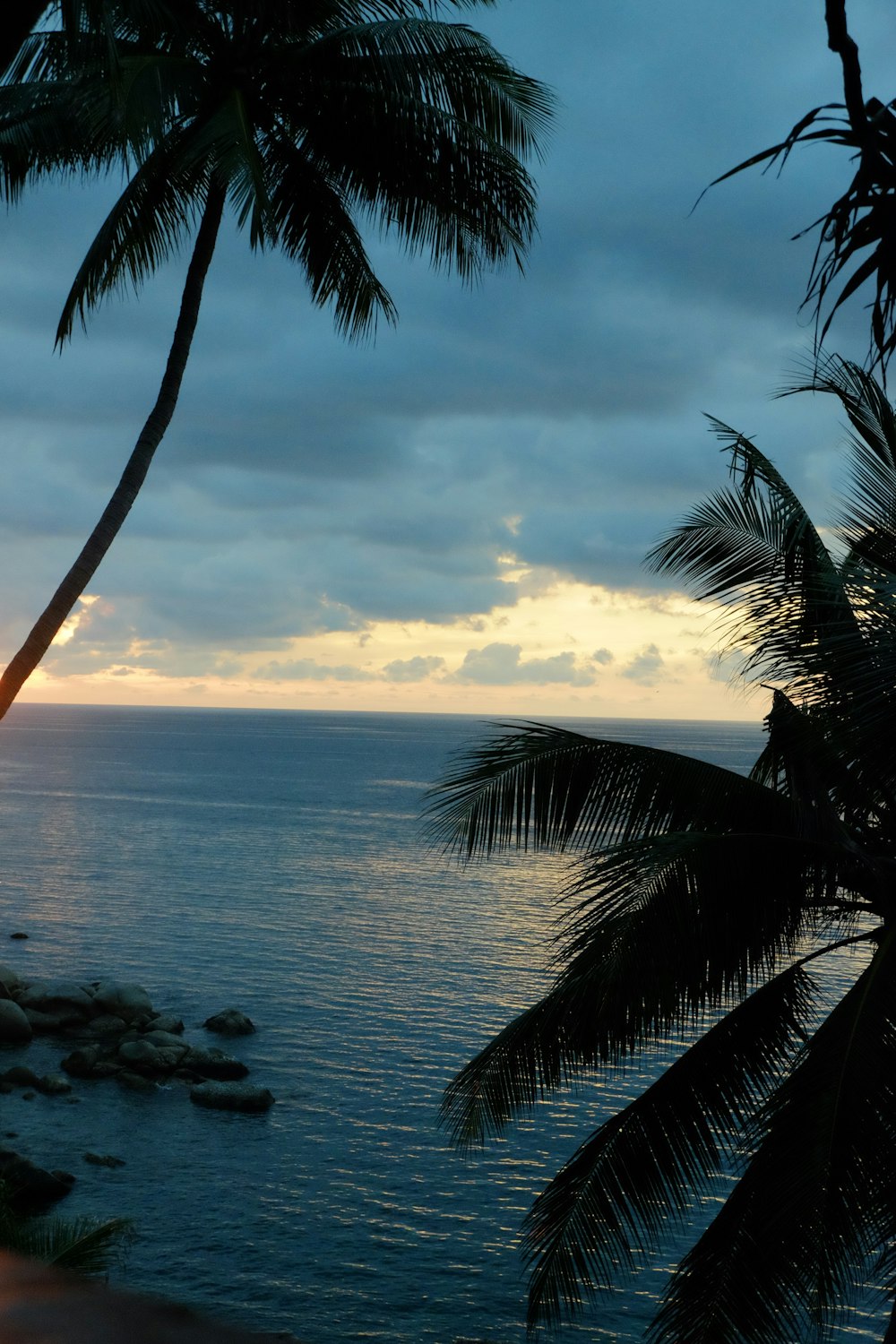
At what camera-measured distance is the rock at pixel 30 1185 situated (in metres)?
29.6

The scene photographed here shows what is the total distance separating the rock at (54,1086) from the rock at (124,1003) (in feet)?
20.7

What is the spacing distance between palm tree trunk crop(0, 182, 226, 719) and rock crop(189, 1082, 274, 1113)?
28.3 metres

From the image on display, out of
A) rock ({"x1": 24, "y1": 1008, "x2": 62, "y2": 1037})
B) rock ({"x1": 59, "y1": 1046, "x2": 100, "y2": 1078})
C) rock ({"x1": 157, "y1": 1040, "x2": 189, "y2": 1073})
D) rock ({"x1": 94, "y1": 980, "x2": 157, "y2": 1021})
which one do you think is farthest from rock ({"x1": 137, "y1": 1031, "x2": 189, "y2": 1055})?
rock ({"x1": 24, "y1": 1008, "x2": 62, "y2": 1037})

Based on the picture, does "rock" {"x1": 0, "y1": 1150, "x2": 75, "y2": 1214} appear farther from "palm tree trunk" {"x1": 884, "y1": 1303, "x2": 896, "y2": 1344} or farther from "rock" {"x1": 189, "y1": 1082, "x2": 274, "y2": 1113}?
"palm tree trunk" {"x1": 884, "y1": 1303, "x2": 896, "y2": 1344}

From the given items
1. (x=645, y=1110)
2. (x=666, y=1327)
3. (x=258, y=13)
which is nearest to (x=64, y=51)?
(x=258, y=13)

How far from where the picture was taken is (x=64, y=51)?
12930 mm

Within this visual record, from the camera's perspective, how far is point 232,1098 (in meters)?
37.4

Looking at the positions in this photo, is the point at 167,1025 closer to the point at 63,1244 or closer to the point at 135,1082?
the point at 135,1082

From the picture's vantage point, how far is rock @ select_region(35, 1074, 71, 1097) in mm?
37781

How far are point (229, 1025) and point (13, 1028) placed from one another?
315 inches

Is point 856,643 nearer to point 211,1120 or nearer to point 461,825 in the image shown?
point 461,825

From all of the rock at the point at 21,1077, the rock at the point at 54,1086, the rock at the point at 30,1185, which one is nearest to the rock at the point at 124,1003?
the rock at the point at 21,1077

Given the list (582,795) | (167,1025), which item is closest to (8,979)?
(167,1025)

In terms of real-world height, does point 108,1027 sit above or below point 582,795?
below
